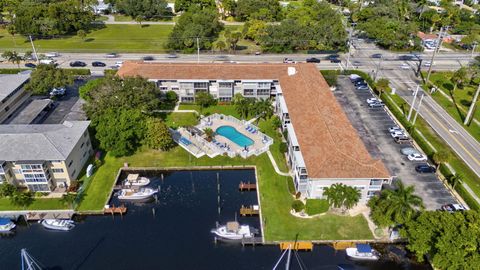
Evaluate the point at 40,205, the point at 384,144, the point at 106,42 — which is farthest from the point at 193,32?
the point at 40,205

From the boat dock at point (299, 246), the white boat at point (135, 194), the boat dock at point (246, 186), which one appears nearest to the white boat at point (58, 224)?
the white boat at point (135, 194)

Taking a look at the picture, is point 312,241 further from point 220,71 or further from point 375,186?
point 220,71

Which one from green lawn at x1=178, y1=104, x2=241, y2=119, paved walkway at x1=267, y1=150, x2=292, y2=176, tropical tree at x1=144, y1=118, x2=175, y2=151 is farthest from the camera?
green lawn at x1=178, y1=104, x2=241, y2=119

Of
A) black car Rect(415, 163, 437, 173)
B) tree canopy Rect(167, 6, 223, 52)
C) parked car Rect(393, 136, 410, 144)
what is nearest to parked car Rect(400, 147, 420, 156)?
parked car Rect(393, 136, 410, 144)

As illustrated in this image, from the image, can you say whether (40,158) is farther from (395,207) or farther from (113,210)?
(395,207)

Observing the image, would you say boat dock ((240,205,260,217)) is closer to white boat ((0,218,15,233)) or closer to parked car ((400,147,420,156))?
parked car ((400,147,420,156))

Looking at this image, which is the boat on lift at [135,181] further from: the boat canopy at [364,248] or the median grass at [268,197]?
the boat canopy at [364,248]
